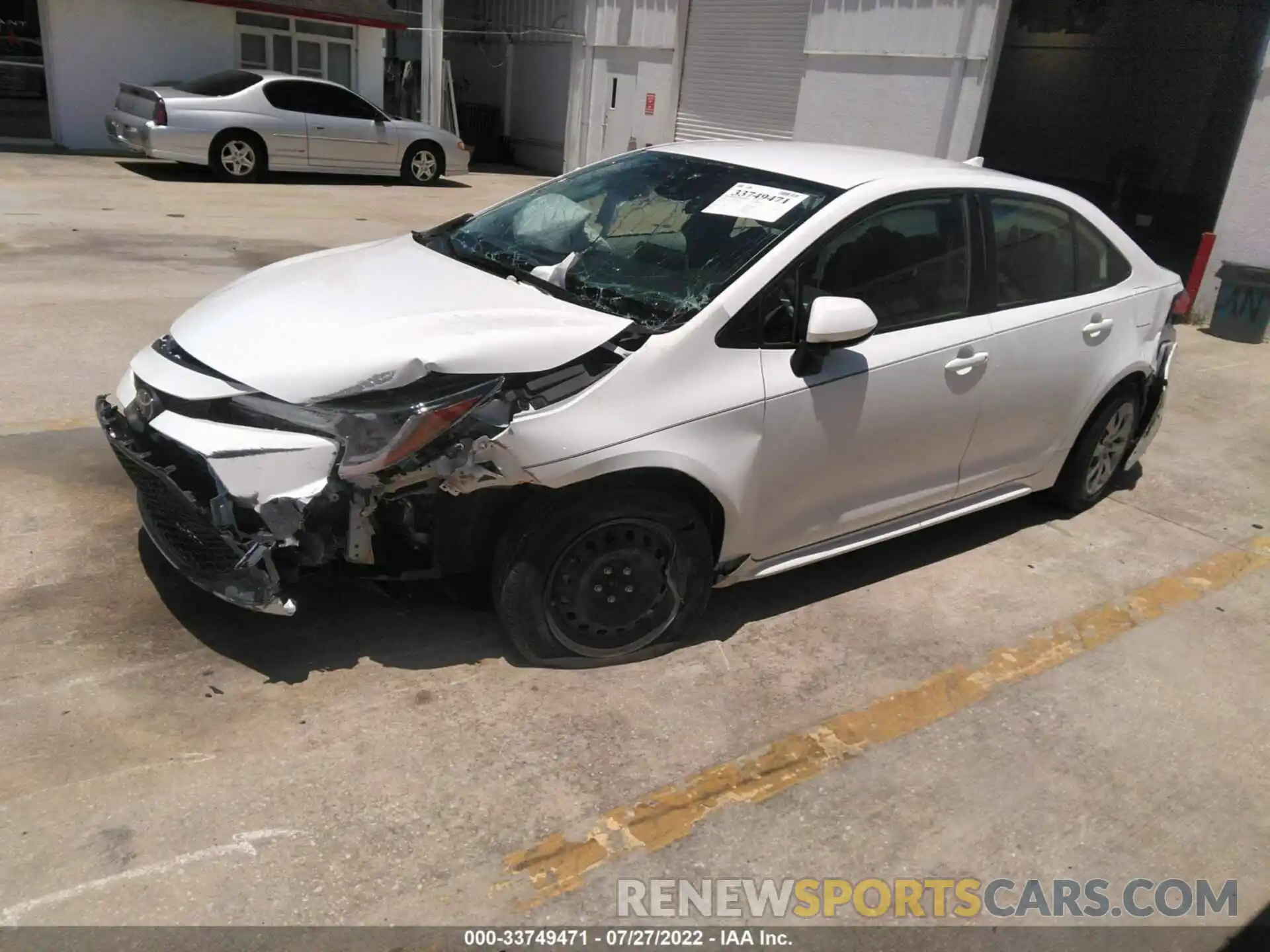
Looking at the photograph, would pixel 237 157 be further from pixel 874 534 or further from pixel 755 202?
pixel 874 534

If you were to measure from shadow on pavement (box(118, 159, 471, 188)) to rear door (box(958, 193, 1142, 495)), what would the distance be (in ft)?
41.3

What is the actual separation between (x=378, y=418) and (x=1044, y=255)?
3.05 m

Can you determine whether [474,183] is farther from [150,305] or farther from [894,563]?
[894,563]

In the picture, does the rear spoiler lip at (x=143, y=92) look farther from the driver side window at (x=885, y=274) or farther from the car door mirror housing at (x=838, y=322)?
the car door mirror housing at (x=838, y=322)

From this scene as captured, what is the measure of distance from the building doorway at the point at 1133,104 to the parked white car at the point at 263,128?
9789mm

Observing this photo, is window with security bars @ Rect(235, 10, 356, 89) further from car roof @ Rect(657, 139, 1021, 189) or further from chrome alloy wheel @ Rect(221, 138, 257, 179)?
car roof @ Rect(657, 139, 1021, 189)

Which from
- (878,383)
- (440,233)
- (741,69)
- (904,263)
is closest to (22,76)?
(741,69)

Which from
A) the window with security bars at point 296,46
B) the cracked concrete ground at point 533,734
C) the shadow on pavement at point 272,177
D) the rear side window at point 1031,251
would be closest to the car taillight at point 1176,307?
the rear side window at point 1031,251

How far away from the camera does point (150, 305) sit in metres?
7.46

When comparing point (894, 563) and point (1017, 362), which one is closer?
point (1017, 362)

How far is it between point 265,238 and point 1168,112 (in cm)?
1621

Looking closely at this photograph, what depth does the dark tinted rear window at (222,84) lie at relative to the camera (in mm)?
13984

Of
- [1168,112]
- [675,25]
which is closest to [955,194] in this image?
[675,25]

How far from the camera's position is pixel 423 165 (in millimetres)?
16297
